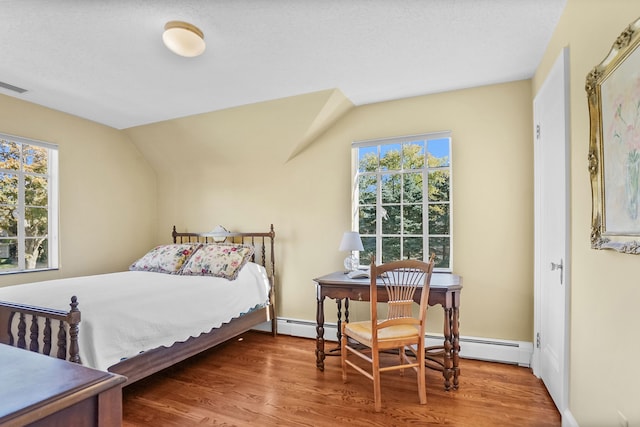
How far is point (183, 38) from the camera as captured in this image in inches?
84.3

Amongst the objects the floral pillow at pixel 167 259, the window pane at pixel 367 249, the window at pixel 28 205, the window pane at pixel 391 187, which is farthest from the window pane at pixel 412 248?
the window at pixel 28 205

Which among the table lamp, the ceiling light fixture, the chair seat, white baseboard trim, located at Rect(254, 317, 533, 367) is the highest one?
the ceiling light fixture

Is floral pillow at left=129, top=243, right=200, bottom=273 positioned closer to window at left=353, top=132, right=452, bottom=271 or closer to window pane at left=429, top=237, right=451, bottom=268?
window at left=353, top=132, right=452, bottom=271

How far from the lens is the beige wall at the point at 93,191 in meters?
3.39

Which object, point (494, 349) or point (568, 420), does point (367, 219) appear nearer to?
point (494, 349)

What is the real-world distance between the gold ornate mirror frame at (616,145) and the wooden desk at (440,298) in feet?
3.49

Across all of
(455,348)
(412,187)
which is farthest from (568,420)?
(412,187)

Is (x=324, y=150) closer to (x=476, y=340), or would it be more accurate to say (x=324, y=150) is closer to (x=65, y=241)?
(x=476, y=340)

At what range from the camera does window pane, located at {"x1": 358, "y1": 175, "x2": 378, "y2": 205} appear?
139 inches

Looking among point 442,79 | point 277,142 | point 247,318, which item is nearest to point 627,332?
point 442,79

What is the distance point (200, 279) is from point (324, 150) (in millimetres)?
1780

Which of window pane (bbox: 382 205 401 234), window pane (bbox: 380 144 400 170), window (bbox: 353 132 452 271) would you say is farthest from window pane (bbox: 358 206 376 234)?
window pane (bbox: 380 144 400 170)

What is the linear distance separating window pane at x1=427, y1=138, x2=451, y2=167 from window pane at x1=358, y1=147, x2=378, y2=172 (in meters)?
0.53

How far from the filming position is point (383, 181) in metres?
3.50
